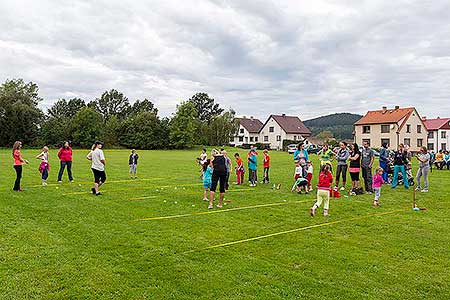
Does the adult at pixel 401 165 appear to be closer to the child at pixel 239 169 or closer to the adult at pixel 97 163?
the child at pixel 239 169

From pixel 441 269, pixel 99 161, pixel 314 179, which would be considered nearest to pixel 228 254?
pixel 441 269

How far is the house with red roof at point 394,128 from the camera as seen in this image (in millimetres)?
64688

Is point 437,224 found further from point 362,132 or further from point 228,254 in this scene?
point 362,132

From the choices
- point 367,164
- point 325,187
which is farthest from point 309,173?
point 325,187

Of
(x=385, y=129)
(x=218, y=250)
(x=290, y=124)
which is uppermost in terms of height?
(x=290, y=124)

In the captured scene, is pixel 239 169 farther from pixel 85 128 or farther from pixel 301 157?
pixel 85 128

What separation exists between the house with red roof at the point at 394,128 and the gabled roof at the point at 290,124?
18.1m

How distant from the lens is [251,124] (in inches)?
3802

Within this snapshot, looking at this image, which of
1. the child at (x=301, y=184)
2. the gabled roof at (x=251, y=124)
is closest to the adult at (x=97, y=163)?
the child at (x=301, y=184)

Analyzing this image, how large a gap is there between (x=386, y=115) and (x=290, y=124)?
78.5 feet

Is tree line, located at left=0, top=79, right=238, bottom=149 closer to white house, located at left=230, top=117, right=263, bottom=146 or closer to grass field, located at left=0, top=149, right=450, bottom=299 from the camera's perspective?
white house, located at left=230, top=117, right=263, bottom=146

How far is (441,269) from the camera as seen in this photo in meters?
6.19

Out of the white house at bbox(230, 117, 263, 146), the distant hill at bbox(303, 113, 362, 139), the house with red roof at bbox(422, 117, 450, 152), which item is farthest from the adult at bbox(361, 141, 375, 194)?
the distant hill at bbox(303, 113, 362, 139)

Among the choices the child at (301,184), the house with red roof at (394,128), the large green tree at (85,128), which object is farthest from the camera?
the large green tree at (85,128)
